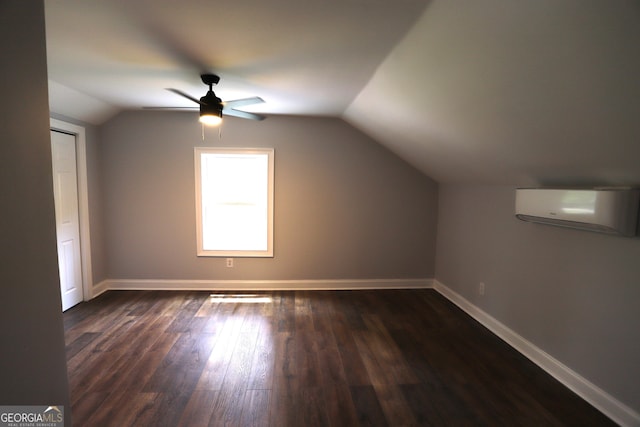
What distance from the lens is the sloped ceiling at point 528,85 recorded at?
3.58ft

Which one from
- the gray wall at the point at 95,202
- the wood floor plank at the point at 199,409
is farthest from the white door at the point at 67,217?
the wood floor plank at the point at 199,409

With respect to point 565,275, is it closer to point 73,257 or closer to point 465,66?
point 465,66

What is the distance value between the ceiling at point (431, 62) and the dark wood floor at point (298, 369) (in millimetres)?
1560

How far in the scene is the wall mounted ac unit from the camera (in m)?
1.67

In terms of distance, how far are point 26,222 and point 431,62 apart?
2.05m

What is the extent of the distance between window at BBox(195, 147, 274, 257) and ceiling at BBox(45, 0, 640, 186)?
1.33 m

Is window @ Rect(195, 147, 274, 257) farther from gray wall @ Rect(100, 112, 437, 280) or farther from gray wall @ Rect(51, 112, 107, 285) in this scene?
gray wall @ Rect(51, 112, 107, 285)

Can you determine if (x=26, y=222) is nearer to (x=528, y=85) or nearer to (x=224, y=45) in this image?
(x=224, y=45)

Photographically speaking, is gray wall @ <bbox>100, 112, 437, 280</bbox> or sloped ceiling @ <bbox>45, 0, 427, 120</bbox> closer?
sloped ceiling @ <bbox>45, 0, 427, 120</bbox>

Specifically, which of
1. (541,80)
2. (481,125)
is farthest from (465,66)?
(481,125)

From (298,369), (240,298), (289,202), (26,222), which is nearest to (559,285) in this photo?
(298,369)

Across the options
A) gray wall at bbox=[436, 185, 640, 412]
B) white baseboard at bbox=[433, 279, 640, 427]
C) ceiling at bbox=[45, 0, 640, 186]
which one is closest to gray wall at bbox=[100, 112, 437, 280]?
gray wall at bbox=[436, 185, 640, 412]

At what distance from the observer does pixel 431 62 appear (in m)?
1.73

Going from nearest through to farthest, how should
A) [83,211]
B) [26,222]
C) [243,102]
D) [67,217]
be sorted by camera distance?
[26,222] < [243,102] < [67,217] < [83,211]
